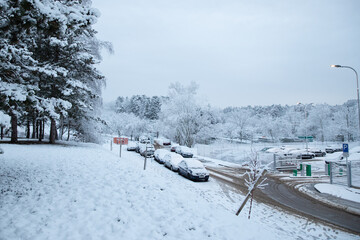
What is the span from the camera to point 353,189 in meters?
12.7

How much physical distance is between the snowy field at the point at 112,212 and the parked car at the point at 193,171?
483cm

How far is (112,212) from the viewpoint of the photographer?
19.0 ft

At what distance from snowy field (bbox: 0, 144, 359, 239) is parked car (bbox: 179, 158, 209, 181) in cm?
483

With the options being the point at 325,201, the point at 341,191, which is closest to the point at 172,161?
the point at 325,201

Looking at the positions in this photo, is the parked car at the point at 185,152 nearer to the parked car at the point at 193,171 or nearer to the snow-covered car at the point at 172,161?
the snow-covered car at the point at 172,161

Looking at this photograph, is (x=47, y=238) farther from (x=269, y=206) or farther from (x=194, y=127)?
(x=194, y=127)

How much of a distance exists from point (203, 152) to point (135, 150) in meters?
11.0

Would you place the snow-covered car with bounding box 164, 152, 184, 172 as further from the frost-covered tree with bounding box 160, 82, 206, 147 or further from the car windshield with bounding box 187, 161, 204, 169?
the frost-covered tree with bounding box 160, 82, 206, 147

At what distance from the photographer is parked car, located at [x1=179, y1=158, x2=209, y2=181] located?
14391mm

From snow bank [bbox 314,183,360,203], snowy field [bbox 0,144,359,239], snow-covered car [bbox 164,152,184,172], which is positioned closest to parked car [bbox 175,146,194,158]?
snow-covered car [bbox 164,152,184,172]

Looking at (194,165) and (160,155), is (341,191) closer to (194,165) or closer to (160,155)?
(194,165)

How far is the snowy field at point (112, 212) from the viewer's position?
4.88m

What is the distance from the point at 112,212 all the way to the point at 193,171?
30.7 feet

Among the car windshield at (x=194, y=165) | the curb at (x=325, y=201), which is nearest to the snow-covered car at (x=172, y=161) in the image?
the car windshield at (x=194, y=165)
